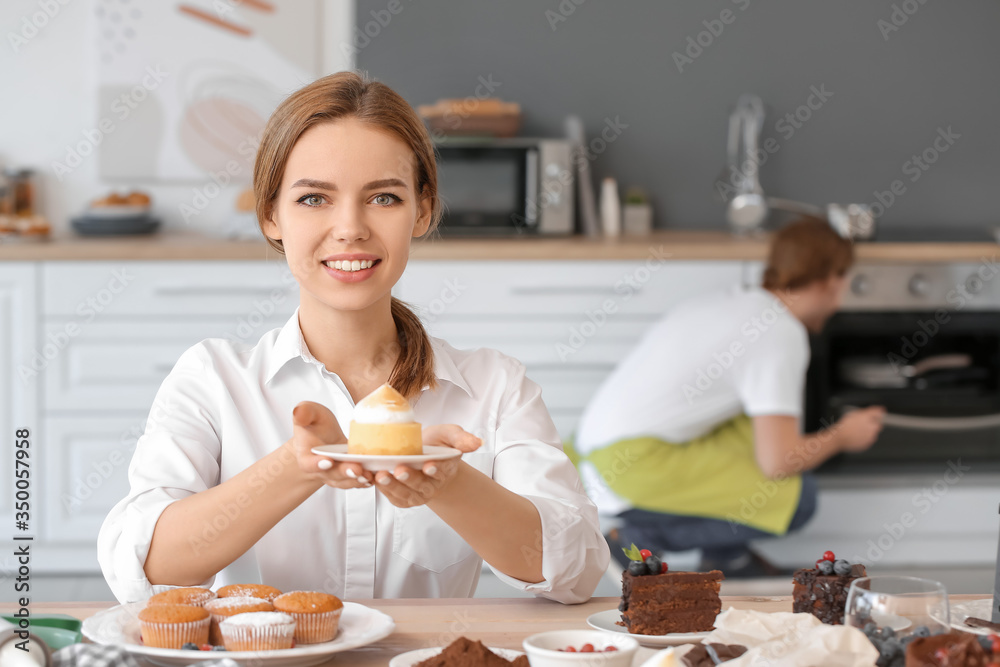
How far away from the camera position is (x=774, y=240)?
2.95 m

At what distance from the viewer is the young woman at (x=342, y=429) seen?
49.1 inches

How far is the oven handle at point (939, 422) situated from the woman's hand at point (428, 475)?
2.50 meters

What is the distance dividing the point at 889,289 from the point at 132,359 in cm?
240

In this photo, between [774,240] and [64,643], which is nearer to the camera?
[64,643]

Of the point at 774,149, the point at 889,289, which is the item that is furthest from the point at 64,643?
the point at 774,149

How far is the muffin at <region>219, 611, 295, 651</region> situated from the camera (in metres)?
0.98

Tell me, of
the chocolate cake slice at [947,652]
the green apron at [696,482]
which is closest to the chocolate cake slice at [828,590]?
the chocolate cake slice at [947,652]

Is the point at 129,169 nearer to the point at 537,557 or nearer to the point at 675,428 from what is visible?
the point at 675,428

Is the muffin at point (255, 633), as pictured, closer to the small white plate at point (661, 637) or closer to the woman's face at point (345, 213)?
the small white plate at point (661, 637)

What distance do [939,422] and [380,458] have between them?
2870 millimetres

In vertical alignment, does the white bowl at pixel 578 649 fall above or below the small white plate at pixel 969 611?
above

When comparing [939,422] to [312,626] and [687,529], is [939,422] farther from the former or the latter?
[312,626]

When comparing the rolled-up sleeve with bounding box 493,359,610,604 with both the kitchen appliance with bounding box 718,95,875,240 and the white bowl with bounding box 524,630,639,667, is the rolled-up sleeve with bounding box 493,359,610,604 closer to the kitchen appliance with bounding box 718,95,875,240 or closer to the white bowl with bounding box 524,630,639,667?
the white bowl with bounding box 524,630,639,667

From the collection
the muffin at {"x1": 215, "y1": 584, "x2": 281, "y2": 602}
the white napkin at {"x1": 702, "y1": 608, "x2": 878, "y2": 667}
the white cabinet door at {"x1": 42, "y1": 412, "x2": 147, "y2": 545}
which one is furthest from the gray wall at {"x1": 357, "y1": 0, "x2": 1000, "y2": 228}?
the white napkin at {"x1": 702, "y1": 608, "x2": 878, "y2": 667}
